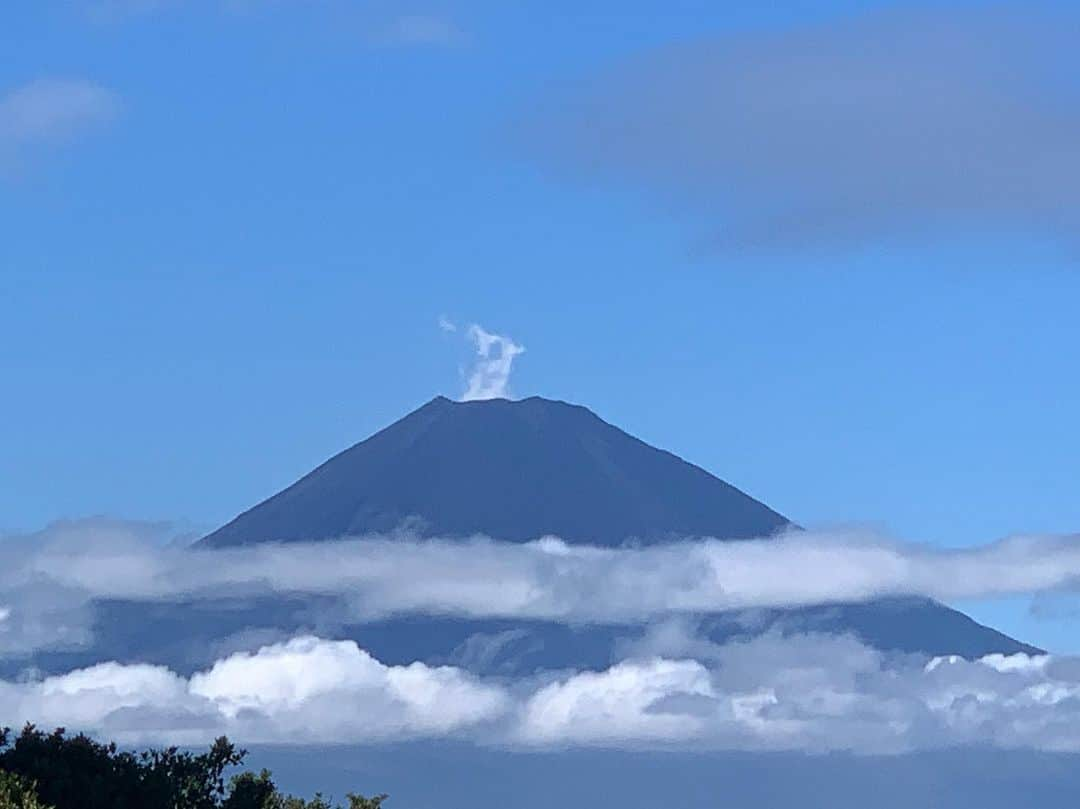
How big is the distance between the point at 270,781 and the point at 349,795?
10.6ft

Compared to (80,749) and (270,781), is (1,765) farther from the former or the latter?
(270,781)

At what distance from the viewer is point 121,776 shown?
8338cm

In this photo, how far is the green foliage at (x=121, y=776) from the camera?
8144 centimetres

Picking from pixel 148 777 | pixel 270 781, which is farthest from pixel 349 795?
pixel 148 777

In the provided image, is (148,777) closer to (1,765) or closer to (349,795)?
(1,765)

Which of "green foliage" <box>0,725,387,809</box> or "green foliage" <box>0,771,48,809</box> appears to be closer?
"green foliage" <box>0,771,48,809</box>

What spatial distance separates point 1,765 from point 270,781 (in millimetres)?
13812

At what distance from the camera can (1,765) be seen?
82.2 meters

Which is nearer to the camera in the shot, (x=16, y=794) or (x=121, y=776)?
(x=16, y=794)

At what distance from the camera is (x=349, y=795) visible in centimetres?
9394

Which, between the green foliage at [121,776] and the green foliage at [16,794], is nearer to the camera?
the green foliage at [16,794]

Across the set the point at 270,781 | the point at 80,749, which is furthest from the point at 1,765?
the point at 270,781

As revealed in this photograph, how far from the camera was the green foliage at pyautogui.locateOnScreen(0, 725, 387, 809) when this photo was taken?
81.4 metres

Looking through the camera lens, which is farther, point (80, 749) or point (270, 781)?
point (270, 781)
